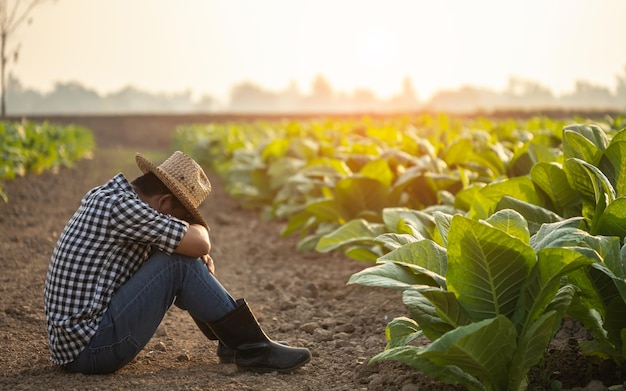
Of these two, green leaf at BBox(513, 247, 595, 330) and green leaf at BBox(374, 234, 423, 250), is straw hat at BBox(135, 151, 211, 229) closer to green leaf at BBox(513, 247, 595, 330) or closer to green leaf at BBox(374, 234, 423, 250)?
green leaf at BBox(374, 234, 423, 250)

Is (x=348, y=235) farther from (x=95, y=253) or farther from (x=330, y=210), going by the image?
(x=95, y=253)

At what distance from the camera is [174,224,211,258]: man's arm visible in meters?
2.92

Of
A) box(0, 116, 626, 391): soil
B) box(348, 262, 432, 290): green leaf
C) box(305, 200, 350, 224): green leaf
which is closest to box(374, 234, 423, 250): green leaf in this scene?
box(348, 262, 432, 290): green leaf

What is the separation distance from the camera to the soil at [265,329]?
9.66 ft

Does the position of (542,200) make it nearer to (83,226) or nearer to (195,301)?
(195,301)

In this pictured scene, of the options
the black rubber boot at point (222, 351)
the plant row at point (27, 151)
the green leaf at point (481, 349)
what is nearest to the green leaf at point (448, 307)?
the green leaf at point (481, 349)

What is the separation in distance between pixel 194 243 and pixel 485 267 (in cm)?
116

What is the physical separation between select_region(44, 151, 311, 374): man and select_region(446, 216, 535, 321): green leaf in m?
1.06

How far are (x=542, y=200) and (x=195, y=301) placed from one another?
1.67m

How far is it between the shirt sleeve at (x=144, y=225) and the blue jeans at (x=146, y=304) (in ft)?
0.41

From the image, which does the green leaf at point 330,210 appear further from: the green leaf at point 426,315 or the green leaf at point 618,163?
the green leaf at point 426,315

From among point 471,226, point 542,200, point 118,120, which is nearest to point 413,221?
point 542,200

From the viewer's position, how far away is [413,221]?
3734mm

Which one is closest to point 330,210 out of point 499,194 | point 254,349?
point 499,194
